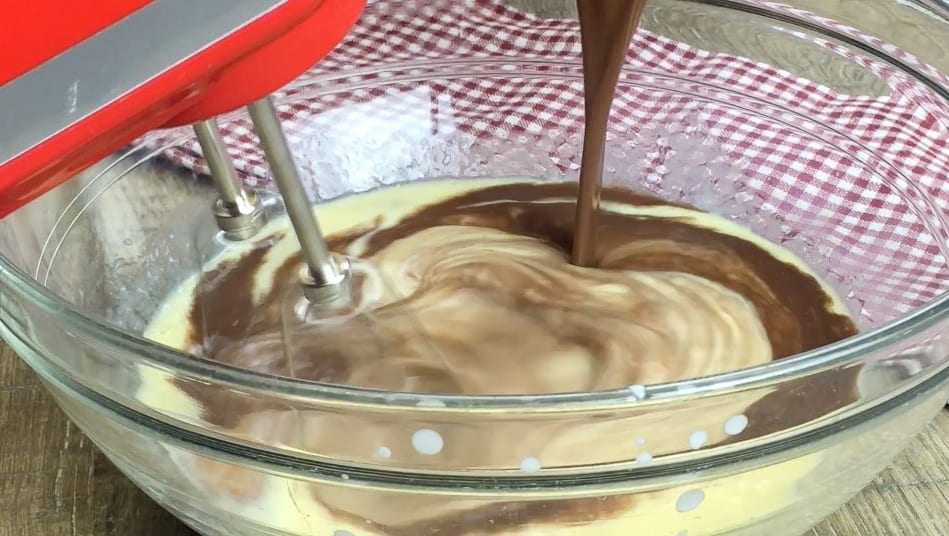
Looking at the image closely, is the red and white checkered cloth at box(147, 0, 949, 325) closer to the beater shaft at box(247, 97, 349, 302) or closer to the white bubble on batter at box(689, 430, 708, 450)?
the beater shaft at box(247, 97, 349, 302)

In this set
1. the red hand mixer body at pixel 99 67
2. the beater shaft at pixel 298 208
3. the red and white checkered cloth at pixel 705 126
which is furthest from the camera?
the red and white checkered cloth at pixel 705 126

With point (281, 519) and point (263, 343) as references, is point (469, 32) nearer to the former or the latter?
point (263, 343)

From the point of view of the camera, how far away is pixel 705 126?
0.77 metres

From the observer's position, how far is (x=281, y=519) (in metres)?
0.45

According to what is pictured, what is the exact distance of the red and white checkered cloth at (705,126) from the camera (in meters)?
0.68

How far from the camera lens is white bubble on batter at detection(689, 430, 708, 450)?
14.9 inches

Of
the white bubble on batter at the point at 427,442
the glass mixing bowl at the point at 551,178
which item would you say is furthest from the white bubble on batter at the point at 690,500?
the white bubble on batter at the point at 427,442

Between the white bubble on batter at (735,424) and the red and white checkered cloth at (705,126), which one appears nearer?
the white bubble on batter at (735,424)

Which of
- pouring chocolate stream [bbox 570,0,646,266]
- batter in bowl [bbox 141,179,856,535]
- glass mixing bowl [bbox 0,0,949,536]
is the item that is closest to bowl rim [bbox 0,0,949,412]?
glass mixing bowl [bbox 0,0,949,536]

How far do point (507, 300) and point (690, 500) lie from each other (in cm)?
25

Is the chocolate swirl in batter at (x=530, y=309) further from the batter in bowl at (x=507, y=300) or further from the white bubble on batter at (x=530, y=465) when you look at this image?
the white bubble on batter at (x=530, y=465)

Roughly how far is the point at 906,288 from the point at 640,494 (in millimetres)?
321

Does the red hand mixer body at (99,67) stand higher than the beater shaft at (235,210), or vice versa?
the red hand mixer body at (99,67)

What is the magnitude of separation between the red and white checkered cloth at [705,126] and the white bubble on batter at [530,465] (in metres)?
0.35
